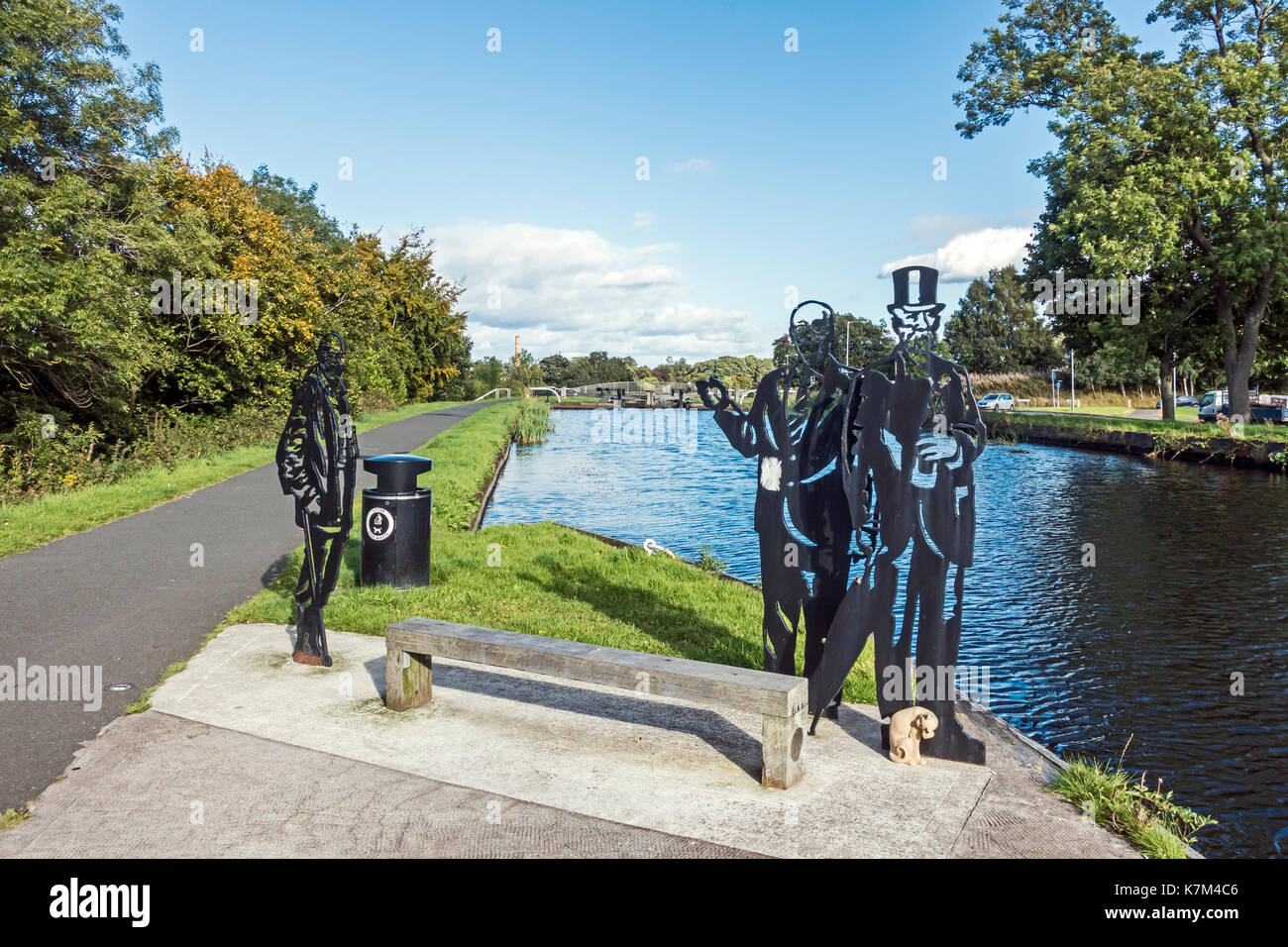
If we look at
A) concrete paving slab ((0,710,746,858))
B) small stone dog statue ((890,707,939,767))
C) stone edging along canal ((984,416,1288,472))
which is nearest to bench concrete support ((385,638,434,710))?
concrete paving slab ((0,710,746,858))

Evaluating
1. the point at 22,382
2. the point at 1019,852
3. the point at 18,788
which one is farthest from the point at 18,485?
the point at 1019,852

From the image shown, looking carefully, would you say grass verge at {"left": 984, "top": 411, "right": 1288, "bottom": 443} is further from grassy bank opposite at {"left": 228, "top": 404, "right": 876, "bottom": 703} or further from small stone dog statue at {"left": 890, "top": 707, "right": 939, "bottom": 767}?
small stone dog statue at {"left": 890, "top": 707, "right": 939, "bottom": 767}

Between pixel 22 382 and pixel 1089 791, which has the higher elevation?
pixel 22 382

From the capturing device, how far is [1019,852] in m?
3.61

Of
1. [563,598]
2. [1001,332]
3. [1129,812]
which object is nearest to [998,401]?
[1001,332]

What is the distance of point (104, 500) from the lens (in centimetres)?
1295

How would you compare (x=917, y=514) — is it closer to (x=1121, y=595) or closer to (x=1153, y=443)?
(x=1121, y=595)

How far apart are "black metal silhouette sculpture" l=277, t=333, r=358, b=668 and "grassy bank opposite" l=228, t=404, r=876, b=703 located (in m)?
0.92

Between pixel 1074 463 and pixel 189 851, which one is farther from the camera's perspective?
pixel 1074 463

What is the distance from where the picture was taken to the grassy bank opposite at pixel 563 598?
7.02 meters

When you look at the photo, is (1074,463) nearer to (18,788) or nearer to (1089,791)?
(1089,791)

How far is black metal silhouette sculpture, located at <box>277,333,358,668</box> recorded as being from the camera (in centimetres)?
611
